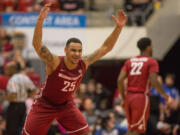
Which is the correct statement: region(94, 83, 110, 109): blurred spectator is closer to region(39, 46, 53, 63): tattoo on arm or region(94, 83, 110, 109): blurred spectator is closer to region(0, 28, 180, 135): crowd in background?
region(0, 28, 180, 135): crowd in background

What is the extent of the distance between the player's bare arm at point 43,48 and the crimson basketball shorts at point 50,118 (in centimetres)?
62

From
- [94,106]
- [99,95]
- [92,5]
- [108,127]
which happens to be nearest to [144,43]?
[108,127]

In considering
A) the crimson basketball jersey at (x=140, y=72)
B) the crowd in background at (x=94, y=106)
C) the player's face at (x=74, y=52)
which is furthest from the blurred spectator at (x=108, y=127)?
the player's face at (x=74, y=52)

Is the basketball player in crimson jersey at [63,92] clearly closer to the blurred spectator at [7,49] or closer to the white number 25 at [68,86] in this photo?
the white number 25 at [68,86]

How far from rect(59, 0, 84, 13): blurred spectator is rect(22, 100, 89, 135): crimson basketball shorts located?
27.0 ft

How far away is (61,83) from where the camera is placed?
24.5 feet

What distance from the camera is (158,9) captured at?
15984 millimetres

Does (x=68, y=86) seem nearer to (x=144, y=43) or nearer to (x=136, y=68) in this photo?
(x=136, y=68)

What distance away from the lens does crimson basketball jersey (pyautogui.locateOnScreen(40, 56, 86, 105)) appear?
7410 millimetres

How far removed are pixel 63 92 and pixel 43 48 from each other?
2.60 feet

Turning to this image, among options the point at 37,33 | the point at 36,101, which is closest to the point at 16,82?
the point at 36,101

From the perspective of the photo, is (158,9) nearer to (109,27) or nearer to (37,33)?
(109,27)

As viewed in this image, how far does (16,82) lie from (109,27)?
20.1 feet

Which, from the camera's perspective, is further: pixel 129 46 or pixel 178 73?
pixel 178 73
